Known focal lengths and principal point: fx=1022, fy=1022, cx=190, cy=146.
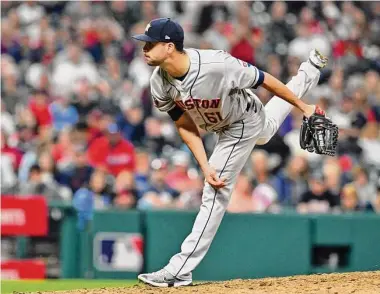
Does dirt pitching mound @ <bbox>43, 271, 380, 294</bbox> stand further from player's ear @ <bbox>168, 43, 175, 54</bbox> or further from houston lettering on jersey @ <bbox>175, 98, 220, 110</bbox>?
player's ear @ <bbox>168, 43, 175, 54</bbox>

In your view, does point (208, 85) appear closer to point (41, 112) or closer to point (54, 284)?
point (54, 284)

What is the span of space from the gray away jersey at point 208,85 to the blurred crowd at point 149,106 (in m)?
4.25

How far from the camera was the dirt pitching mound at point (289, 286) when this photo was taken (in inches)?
288

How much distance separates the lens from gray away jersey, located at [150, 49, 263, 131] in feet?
24.6

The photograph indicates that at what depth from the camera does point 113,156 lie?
1338cm

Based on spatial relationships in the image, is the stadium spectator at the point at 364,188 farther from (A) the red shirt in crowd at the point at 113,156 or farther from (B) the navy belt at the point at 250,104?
(B) the navy belt at the point at 250,104

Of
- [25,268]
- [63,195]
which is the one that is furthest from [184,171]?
[25,268]

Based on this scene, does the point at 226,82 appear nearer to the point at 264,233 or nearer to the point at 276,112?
A: the point at 276,112

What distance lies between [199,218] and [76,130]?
6.16m

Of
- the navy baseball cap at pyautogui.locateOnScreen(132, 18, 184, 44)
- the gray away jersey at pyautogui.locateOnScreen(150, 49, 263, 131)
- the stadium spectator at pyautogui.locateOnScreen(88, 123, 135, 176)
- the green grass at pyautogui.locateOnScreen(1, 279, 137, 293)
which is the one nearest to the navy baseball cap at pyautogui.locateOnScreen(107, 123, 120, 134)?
the stadium spectator at pyautogui.locateOnScreen(88, 123, 135, 176)

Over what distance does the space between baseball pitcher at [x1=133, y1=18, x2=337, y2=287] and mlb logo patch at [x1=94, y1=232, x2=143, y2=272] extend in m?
3.80

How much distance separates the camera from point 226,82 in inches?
298

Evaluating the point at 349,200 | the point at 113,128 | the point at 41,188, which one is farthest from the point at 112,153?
the point at 349,200

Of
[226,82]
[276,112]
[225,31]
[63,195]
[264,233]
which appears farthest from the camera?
[225,31]
